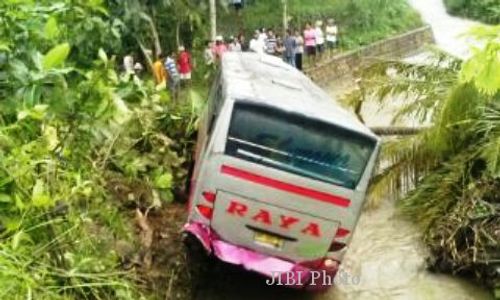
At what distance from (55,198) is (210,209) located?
2.70m

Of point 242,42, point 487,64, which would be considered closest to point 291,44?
point 242,42

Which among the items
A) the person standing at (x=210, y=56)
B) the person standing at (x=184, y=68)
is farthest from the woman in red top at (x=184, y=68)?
the person standing at (x=210, y=56)

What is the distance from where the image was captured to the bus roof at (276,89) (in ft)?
23.0

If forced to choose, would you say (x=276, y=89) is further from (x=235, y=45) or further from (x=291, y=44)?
(x=291, y=44)

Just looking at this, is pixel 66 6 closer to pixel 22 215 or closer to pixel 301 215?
pixel 22 215

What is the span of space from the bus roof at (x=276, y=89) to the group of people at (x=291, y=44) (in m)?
8.44

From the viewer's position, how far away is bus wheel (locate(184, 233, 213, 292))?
745 centimetres

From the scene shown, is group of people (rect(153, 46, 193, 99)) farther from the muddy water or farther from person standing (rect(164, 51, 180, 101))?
the muddy water

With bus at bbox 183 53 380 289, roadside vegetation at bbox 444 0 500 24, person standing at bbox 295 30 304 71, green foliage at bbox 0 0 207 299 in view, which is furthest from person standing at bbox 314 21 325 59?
green foliage at bbox 0 0 207 299

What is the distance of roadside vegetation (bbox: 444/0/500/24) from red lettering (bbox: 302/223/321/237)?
25.1 meters

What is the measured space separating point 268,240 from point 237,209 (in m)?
0.48

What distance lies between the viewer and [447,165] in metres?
10.4

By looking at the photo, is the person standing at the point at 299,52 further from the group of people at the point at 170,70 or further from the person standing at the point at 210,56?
the group of people at the point at 170,70

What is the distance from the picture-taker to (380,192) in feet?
36.6
